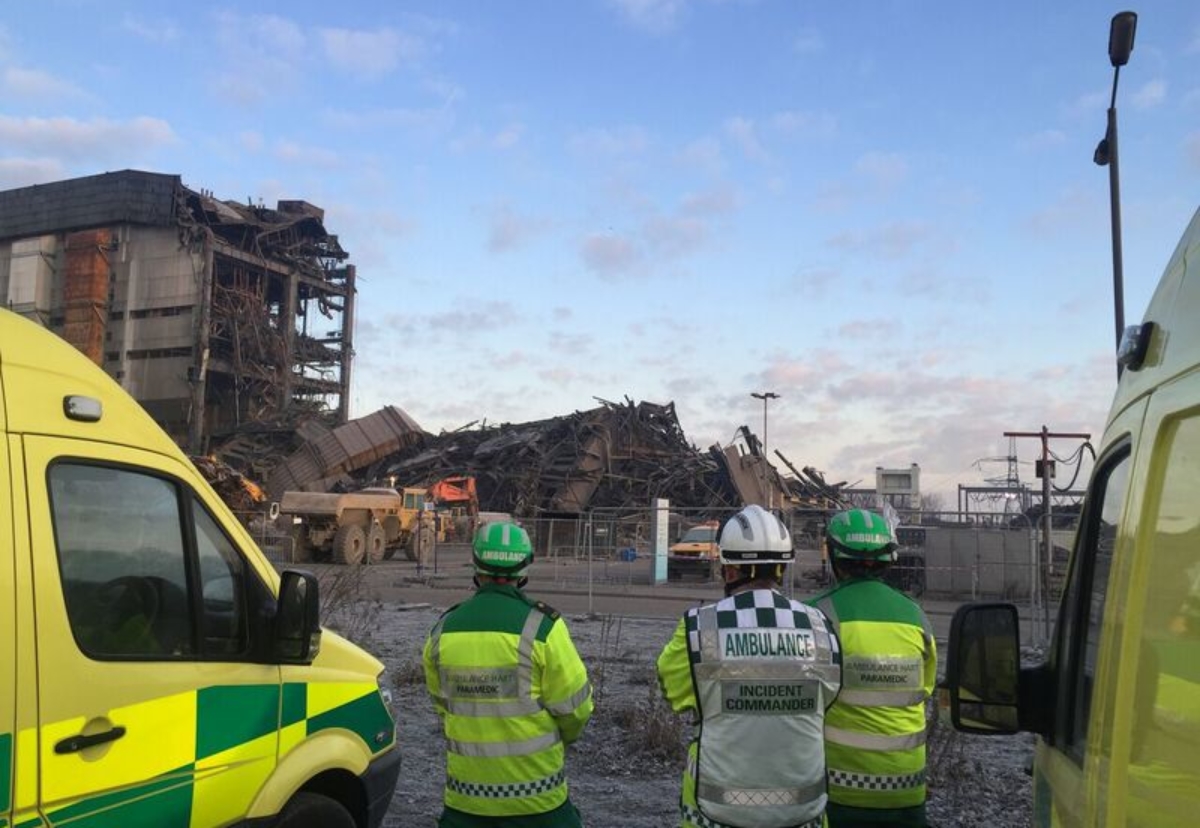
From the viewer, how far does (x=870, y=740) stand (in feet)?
11.9

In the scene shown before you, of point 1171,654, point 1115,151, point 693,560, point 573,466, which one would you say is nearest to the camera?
point 1171,654

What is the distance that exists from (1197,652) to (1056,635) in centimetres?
109

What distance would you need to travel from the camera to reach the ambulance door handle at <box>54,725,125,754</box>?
8.12ft

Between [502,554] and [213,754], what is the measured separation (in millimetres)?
1143

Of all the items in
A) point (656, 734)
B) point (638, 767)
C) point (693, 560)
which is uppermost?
point (693, 560)

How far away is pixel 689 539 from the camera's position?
25.7 meters

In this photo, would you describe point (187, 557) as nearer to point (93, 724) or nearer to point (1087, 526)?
point (93, 724)

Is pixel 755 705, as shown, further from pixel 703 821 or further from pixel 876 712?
pixel 876 712

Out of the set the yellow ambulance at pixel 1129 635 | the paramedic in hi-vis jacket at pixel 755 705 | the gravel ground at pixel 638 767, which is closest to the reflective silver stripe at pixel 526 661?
the paramedic in hi-vis jacket at pixel 755 705

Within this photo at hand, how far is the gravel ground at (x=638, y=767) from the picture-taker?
237 inches

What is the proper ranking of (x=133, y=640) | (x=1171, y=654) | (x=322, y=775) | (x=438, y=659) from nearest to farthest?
(x=1171, y=654) → (x=133, y=640) → (x=438, y=659) → (x=322, y=775)

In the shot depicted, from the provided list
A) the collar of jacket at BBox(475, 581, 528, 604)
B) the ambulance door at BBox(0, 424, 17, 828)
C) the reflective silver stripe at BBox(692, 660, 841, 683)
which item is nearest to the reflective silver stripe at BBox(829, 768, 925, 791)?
the reflective silver stripe at BBox(692, 660, 841, 683)

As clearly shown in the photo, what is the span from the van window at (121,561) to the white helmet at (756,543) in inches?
67.2

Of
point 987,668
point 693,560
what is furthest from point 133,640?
point 693,560
